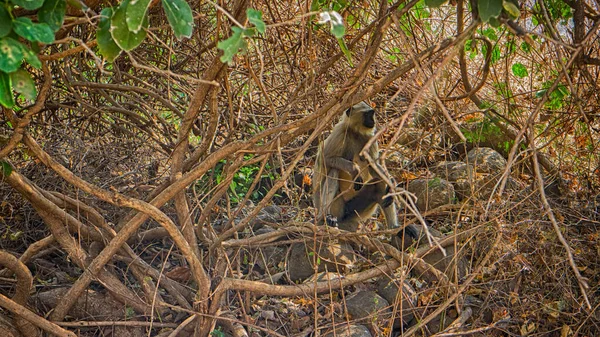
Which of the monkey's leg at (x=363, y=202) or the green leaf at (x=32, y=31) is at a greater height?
the green leaf at (x=32, y=31)

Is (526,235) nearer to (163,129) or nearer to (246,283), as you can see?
(246,283)

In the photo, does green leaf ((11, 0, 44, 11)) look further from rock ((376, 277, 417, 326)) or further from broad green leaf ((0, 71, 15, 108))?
rock ((376, 277, 417, 326))

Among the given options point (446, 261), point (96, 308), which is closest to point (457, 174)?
point (446, 261)

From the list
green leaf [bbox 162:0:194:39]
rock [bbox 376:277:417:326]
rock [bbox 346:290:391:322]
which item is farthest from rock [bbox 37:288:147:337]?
green leaf [bbox 162:0:194:39]

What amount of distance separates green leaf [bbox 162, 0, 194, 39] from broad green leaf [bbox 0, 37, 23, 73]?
451 millimetres

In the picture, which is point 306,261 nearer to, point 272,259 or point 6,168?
point 272,259

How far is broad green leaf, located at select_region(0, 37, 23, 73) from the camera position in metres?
1.85

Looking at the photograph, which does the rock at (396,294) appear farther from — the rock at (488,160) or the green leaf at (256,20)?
the green leaf at (256,20)

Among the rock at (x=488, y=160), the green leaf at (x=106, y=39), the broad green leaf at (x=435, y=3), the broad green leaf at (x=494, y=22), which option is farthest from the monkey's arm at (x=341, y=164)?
the green leaf at (x=106, y=39)

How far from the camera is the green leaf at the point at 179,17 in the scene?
6.34 feet

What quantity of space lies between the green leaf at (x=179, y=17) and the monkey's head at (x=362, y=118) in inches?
148

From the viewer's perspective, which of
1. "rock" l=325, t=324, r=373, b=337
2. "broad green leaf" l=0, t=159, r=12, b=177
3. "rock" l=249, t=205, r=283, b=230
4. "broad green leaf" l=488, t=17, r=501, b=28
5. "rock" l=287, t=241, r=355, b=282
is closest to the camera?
"broad green leaf" l=488, t=17, r=501, b=28

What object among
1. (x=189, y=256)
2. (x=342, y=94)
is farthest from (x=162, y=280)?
(x=342, y=94)

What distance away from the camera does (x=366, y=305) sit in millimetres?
4543
